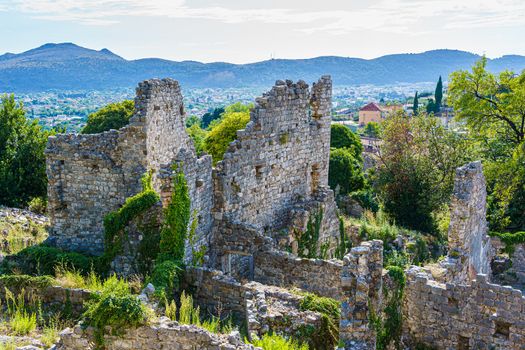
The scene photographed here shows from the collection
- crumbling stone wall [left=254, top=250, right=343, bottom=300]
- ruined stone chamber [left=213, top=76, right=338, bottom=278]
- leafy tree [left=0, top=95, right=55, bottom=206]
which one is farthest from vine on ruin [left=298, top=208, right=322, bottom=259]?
leafy tree [left=0, top=95, right=55, bottom=206]

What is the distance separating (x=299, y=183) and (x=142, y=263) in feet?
19.8

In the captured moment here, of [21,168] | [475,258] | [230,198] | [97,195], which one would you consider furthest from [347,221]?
[21,168]

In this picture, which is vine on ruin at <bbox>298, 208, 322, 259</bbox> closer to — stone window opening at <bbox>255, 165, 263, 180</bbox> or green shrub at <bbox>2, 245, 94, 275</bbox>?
stone window opening at <bbox>255, 165, 263, 180</bbox>

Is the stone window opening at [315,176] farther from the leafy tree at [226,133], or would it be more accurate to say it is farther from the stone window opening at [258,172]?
the leafy tree at [226,133]

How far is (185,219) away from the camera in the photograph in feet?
41.9

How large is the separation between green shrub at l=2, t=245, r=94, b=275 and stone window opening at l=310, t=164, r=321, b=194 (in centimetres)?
710

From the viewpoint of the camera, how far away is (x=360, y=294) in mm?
9617

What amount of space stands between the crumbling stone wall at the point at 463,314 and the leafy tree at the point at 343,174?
86.3 ft

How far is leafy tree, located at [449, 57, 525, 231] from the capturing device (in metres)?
24.8

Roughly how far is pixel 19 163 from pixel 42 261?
13.1 meters

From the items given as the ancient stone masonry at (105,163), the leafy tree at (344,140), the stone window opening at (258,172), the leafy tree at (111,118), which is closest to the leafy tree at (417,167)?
the stone window opening at (258,172)

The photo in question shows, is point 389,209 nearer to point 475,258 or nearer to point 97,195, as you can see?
point 475,258

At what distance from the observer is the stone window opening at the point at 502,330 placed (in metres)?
10.6

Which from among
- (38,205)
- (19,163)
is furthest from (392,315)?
(19,163)
